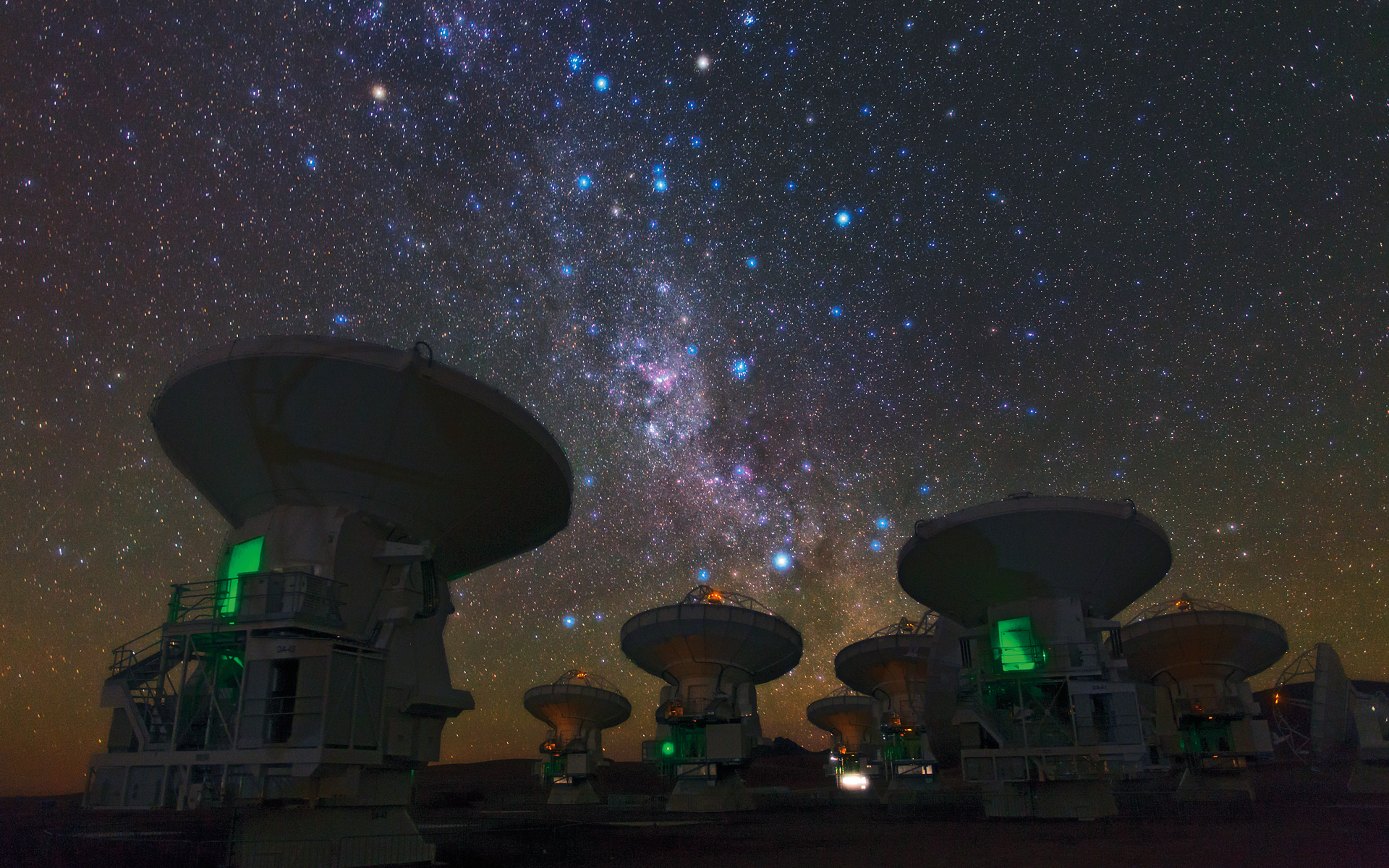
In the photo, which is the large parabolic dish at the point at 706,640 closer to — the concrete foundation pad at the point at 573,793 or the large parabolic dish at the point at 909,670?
the large parabolic dish at the point at 909,670

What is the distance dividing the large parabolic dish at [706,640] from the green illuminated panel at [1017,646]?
10.6 m

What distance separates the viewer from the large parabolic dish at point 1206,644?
36438 mm

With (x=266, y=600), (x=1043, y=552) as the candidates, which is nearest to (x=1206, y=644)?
(x=1043, y=552)

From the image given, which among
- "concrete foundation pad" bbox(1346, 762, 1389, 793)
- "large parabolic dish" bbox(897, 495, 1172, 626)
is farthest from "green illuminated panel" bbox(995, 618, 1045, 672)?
"concrete foundation pad" bbox(1346, 762, 1389, 793)

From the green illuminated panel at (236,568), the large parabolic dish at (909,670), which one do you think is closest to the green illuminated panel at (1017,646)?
the large parabolic dish at (909,670)

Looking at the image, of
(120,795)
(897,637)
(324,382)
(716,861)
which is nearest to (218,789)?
(120,795)

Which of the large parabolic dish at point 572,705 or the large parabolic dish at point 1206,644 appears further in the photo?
the large parabolic dish at point 572,705

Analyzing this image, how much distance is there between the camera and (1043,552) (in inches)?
1069

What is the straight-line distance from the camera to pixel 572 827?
3100 centimetres

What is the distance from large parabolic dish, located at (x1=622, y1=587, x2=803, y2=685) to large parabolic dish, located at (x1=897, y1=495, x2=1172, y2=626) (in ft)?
28.3

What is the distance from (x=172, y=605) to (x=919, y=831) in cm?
2093

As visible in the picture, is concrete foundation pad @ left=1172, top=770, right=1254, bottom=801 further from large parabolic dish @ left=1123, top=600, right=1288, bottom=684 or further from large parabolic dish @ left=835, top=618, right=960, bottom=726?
large parabolic dish @ left=835, top=618, right=960, bottom=726

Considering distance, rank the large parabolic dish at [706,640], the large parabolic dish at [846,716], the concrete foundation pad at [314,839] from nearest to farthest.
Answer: the concrete foundation pad at [314,839] < the large parabolic dish at [706,640] < the large parabolic dish at [846,716]

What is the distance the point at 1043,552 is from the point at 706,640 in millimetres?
13931
